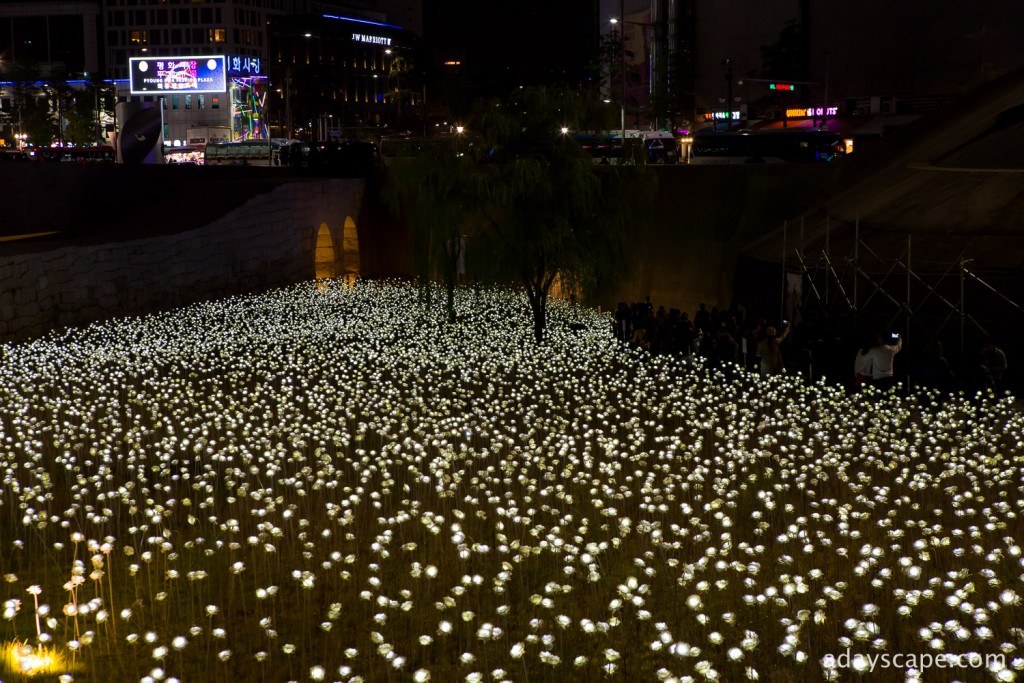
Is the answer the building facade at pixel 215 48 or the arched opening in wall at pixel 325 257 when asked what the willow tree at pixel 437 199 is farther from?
the building facade at pixel 215 48

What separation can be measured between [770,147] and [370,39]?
108577mm

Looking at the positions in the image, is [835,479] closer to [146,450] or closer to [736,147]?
[146,450]

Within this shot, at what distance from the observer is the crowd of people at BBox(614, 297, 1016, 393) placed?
17516 mm

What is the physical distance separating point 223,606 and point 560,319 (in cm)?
1783

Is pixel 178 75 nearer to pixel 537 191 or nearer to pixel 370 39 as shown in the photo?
pixel 537 191

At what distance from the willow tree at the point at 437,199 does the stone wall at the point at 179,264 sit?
20.9 ft

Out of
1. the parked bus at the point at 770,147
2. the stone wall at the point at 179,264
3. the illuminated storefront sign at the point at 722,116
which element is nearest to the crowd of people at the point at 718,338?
the stone wall at the point at 179,264

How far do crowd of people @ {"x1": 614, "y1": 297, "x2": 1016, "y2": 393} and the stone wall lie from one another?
1190cm

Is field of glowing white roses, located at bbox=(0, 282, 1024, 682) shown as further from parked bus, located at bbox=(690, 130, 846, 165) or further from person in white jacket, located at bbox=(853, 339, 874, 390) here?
parked bus, located at bbox=(690, 130, 846, 165)

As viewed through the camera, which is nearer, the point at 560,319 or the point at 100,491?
the point at 100,491

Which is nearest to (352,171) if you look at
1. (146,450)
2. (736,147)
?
(736,147)

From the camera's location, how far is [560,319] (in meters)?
27.4

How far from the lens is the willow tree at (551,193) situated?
2388 cm

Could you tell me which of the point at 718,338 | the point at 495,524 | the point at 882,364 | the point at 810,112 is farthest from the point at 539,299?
the point at 810,112
